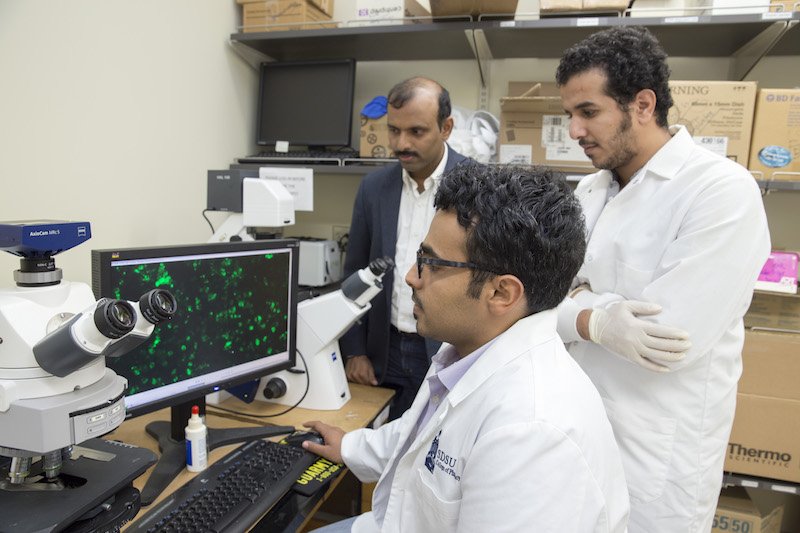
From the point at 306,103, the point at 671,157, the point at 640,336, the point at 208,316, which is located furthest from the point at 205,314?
the point at 306,103

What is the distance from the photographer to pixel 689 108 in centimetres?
189

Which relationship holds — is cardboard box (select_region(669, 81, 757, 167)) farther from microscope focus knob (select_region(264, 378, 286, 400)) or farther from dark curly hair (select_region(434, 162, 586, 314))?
microscope focus knob (select_region(264, 378, 286, 400))

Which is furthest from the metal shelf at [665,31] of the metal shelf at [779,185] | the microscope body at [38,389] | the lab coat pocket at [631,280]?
the microscope body at [38,389]

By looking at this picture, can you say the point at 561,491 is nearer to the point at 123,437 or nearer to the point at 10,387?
the point at 10,387

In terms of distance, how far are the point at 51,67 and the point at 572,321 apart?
65.9 inches

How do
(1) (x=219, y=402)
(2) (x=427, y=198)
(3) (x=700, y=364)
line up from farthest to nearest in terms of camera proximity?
1. (2) (x=427, y=198)
2. (1) (x=219, y=402)
3. (3) (x=700, y=364)

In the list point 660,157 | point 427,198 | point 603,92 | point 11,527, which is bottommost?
point 11,527

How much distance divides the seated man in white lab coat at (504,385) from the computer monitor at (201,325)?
18.9 inches

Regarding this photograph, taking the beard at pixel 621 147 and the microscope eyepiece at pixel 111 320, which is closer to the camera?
the microscope eyepiece at pixel 111 320

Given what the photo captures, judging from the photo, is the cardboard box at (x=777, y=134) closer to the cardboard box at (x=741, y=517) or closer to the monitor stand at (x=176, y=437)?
the cardboard box at (x=741, y=517)

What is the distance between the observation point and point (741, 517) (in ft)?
6.22

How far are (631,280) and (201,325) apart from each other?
105 cm

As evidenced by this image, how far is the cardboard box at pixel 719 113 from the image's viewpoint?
1841mm

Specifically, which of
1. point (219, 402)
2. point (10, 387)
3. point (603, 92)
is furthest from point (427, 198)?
point (10, 387)
